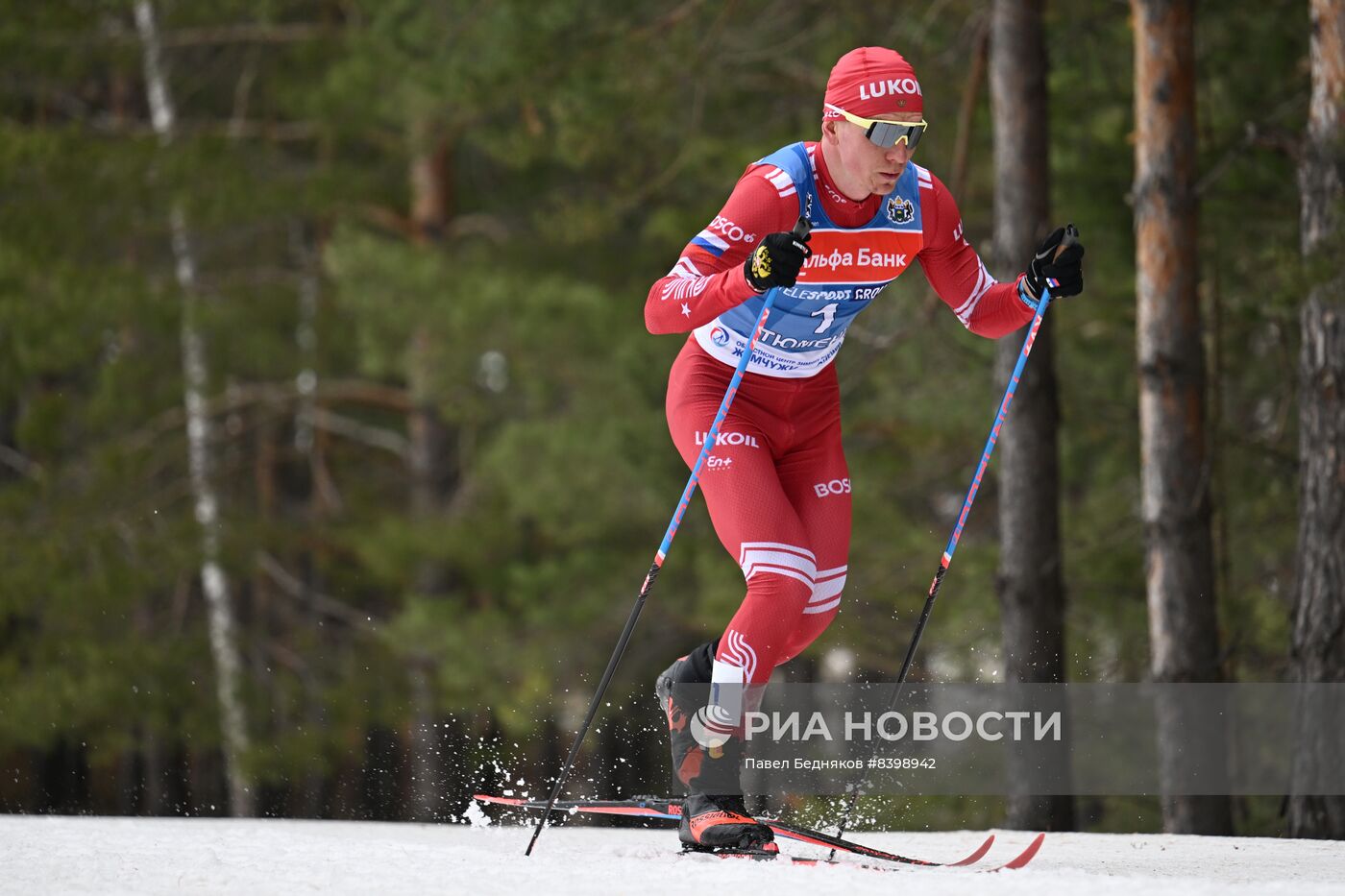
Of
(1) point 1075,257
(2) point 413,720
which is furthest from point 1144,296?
(2) point 413,720

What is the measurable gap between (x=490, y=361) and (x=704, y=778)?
12108 mm

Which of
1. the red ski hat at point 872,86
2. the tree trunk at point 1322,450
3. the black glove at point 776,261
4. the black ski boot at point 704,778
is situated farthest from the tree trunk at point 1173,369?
the black glove at point 776,261

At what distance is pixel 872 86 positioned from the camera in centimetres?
459

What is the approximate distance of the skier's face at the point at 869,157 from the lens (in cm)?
461

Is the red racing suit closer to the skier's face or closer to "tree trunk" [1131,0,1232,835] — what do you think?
the skier's face

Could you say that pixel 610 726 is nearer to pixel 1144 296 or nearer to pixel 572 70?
pixel 572 70

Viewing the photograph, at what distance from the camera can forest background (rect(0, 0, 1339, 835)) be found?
11.0m

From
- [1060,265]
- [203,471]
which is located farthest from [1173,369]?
[203,471]

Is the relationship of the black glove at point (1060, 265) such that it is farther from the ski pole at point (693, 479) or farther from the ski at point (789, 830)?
the ski at point (789, 830)

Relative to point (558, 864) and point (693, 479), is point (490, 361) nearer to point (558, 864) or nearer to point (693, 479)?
point (693, 479)

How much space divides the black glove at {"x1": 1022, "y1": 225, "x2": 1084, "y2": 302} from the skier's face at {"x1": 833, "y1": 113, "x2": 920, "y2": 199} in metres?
0.56

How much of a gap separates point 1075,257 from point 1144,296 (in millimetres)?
3234

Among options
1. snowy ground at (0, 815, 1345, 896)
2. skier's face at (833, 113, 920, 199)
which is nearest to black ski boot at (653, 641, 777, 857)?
snowy ground at (0, 815, 1345, 896)

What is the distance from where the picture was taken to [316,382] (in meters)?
18.7
